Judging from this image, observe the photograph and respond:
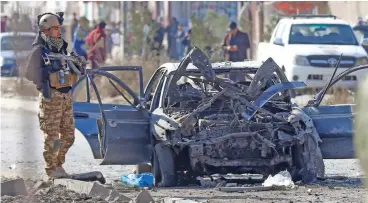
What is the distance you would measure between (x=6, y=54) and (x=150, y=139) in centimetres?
2279

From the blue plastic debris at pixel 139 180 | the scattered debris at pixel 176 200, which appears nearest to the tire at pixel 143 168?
the blue plastic debris at pixel 139 180

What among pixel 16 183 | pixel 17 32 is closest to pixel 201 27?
pixel 17 32

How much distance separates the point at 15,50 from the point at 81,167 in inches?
542

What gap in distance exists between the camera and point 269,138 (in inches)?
402

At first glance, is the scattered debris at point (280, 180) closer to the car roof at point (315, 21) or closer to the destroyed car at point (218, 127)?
the destroyed car at point (218, 127)

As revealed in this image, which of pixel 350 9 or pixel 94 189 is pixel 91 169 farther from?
pixel 350 9

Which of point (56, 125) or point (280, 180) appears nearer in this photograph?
point (280, 180)

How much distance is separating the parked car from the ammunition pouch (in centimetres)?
1248

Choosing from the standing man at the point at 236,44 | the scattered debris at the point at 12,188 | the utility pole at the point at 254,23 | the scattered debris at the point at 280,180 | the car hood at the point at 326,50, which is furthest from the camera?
the utility pole at the point at 254,23

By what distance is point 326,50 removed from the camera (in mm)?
21375

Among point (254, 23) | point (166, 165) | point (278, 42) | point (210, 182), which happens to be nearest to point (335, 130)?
point (210, 182)

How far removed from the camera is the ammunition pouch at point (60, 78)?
10.0 meters

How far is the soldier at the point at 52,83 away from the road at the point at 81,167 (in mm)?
1166

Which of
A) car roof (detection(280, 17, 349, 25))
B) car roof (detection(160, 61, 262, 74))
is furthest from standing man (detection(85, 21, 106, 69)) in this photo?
car roof (detection(160, 61, 262, 74))
